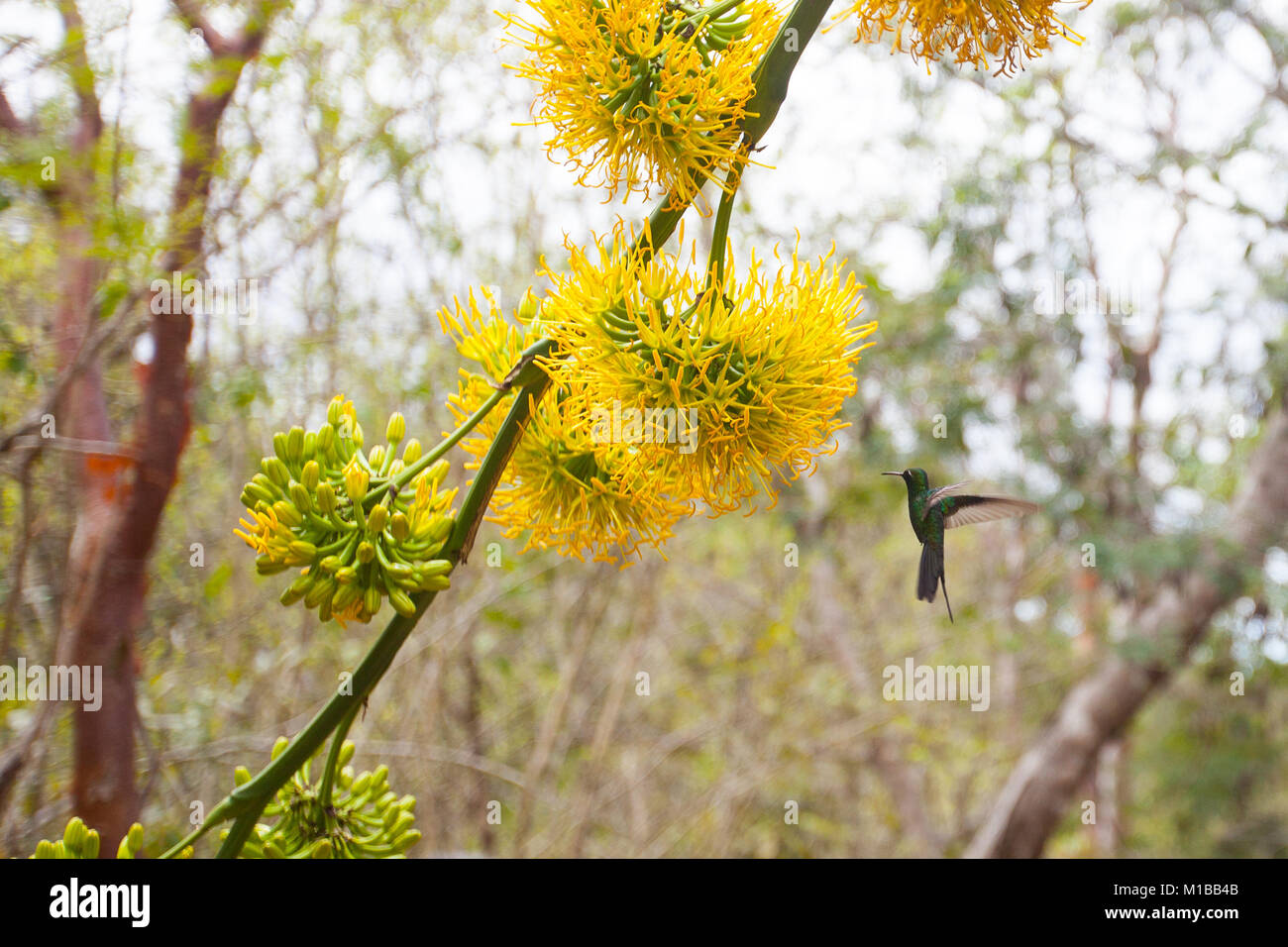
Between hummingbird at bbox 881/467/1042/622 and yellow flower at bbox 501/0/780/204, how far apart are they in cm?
35

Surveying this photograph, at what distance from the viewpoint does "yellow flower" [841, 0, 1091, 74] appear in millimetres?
752

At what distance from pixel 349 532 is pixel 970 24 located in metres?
0.63

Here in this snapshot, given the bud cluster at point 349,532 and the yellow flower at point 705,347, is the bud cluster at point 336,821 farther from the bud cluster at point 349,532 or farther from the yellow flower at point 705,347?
the yellow flower at point 705,347

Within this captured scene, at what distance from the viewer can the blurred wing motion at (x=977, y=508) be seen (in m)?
0.89

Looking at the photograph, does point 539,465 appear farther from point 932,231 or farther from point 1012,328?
point 1012,328

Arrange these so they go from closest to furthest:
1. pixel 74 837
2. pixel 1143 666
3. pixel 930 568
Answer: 1. pixel 74 837
2. pixel 930 568
3. pixel 1143 666

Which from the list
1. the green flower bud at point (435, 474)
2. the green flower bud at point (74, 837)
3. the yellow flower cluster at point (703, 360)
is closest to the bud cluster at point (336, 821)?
the green flower bud at point (74, 837)

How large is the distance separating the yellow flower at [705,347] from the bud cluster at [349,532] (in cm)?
15

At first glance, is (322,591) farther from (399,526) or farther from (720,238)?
(720,238)

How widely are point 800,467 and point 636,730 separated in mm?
3009

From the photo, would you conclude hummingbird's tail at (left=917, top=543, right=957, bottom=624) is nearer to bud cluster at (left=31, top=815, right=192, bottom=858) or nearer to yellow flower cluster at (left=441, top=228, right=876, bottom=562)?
yellow flower cluster at (left=441, top=228, right=876, bottom=562)

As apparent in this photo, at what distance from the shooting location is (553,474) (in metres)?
0.79

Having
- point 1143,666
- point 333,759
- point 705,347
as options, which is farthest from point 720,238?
point 1143,666

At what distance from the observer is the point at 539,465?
2.61ft
